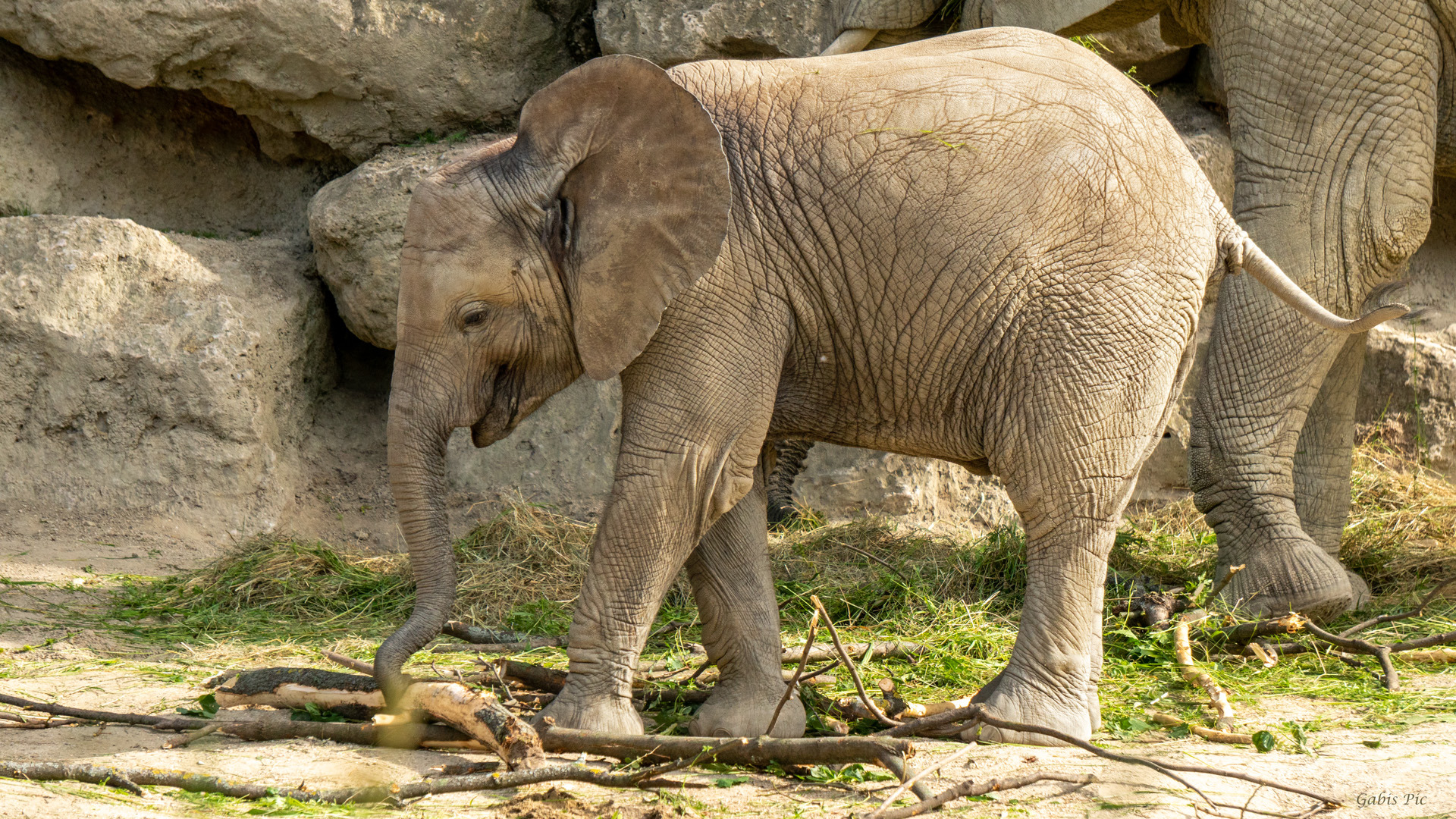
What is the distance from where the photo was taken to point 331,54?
7488 millimetres

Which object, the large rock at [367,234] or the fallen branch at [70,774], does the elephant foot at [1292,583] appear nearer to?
the fallen branch at [70,774]

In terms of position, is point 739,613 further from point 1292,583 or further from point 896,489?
point 896,489

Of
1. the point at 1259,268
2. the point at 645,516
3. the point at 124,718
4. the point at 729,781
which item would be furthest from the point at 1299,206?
the point at 124,718

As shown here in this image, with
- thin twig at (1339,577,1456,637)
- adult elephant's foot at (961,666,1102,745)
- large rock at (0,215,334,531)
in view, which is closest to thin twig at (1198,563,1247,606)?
thin twig at (1339,577,1456,637)

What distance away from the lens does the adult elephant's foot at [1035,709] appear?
150 inches

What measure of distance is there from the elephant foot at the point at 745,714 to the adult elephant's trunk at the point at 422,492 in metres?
0.77

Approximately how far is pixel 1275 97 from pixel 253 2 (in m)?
4.89

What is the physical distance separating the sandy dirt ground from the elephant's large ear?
107 centimetres

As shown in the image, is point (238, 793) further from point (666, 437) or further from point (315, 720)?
point (666, 437)

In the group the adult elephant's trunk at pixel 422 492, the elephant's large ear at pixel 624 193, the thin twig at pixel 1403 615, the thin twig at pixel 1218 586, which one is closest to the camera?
the elephant's large ear at pixel 624 193

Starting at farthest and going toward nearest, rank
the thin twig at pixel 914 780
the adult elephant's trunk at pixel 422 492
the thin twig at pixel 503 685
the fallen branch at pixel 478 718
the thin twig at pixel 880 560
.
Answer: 1. the thin twig at pixel 880 560
2. the thin twig at pixel 503 685
3. the adult elephant's trunk at pixel 422 492
4. the fallen branch at pixel 478 718
5. the thin twig at pixel 914 780

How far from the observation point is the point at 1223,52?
5207 mm

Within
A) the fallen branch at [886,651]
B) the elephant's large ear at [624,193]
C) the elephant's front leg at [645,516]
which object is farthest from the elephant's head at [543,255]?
the fallen branch at [886,651]

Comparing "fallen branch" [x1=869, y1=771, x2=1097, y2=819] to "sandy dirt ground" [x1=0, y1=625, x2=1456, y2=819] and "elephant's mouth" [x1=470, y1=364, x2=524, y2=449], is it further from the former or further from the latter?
"elephant's mouth" [x1=470, y1=364, x2=524, y2=449]
